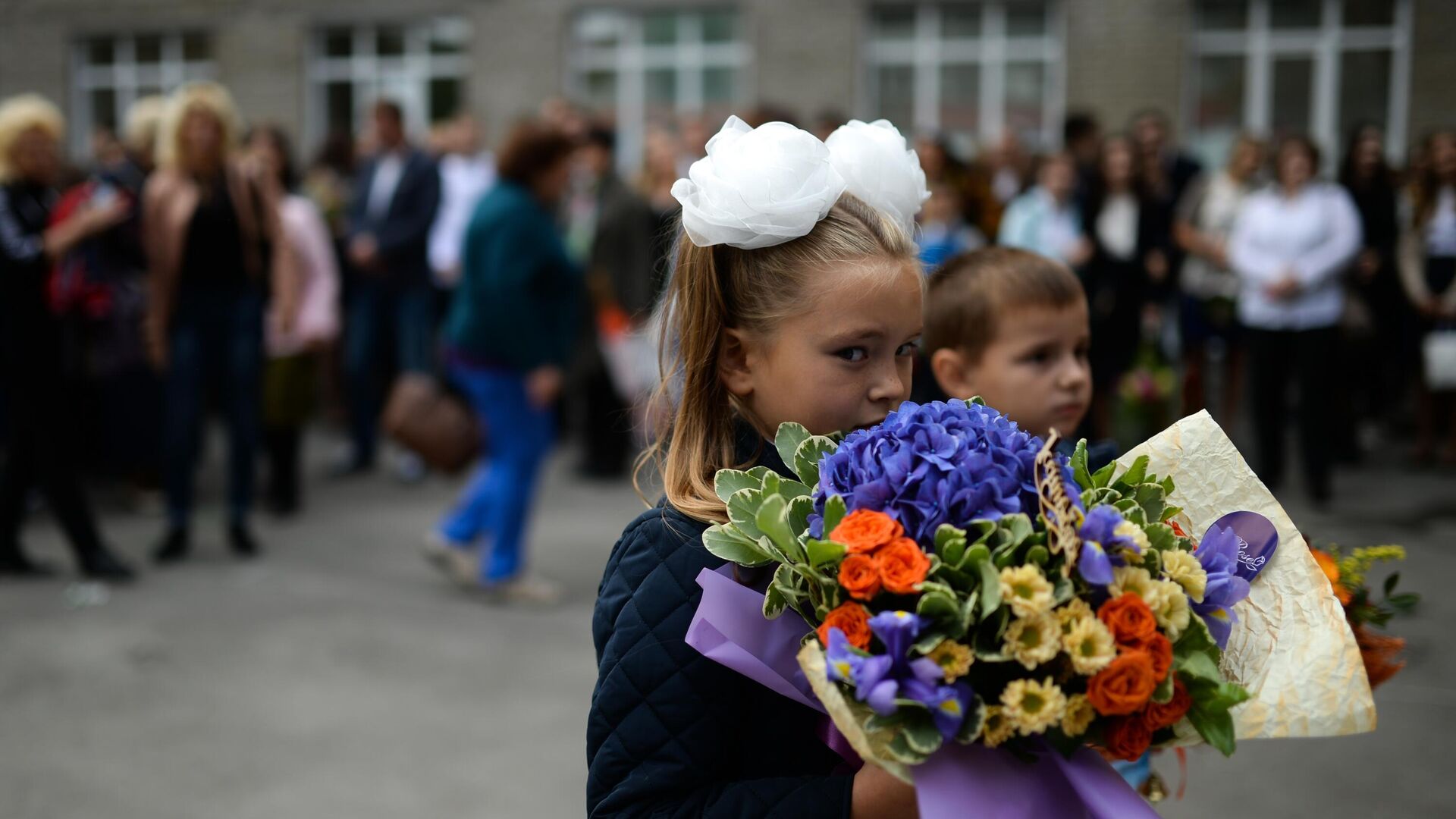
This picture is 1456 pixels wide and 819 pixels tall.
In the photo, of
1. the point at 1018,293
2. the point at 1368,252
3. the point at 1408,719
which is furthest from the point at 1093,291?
the point at 1018,293

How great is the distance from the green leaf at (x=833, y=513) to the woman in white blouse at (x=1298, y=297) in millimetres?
7257

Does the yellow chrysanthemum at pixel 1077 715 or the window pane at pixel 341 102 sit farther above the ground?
the window pane at pixel 341 102

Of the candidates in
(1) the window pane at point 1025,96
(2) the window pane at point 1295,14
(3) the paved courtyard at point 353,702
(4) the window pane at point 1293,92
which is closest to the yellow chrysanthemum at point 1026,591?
(3) the paved courtyard at point 353,702

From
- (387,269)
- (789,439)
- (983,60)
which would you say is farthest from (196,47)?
(789,439)

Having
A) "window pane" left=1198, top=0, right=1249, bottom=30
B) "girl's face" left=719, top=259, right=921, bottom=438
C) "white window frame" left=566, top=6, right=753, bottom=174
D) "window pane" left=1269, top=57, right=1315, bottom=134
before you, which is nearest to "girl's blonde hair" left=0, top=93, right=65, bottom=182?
"girl's face" left=719, top=259, right=921, bottom=438

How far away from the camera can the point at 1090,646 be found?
4.41 feet

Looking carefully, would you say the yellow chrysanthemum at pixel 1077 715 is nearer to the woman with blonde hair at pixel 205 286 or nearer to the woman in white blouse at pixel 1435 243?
the woman with blonde hair at pixel 205 286

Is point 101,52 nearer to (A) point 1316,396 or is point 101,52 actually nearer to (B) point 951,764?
(A) point 1316,396

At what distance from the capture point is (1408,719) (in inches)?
184

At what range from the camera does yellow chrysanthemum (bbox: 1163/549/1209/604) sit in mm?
1414

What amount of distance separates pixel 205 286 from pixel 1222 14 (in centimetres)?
1140

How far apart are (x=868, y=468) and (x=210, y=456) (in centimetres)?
936

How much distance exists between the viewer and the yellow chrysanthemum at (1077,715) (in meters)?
1.35

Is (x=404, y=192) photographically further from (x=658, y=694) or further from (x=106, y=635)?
(x=658, y=694)
